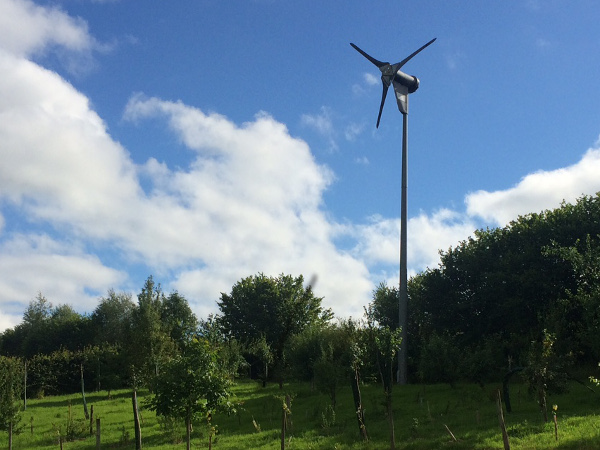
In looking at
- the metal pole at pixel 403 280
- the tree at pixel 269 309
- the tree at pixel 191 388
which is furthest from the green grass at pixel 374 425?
the tree at pixel 269 309

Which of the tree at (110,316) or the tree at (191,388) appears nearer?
the tree at (191,388)

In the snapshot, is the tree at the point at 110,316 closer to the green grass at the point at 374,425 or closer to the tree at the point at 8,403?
the green grass at the point at 374,425

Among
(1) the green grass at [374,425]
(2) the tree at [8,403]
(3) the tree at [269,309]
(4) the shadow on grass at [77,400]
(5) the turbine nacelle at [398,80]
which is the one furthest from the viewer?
(3) the tree at [269,309]

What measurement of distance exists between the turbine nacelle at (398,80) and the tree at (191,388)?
41.1 metres

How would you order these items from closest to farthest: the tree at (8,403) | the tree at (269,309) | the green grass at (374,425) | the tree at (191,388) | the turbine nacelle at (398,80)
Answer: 1. the tree at (191,388)
2. the green grass at (374,425)
3. the tree at (8,403)
4. the turbine nacelle at (398,80)
5. the tree at (269,309)

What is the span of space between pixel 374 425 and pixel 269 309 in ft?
173

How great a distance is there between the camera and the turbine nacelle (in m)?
57.4

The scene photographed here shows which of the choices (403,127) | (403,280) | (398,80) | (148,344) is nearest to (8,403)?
(148,344)

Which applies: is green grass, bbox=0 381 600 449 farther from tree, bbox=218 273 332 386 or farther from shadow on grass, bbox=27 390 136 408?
tree, bbox=218 273 332 386

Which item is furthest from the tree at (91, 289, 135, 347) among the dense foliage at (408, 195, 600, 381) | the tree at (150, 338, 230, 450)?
the tree at (150, 338, 230, 450)

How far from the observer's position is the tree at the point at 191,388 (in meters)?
23.8

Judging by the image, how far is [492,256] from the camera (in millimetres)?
54406

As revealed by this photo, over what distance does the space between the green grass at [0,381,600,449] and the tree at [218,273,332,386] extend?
3411 cm

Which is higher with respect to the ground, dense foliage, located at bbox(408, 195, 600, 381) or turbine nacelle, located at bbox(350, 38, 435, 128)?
turbine nacelle, located at bbox(350, 38, 435, 128)
